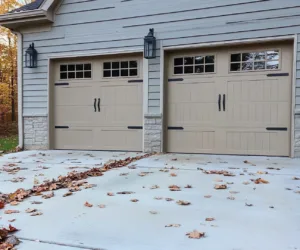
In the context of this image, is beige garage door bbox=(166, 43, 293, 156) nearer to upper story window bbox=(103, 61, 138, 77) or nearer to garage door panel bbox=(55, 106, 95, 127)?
upper story window bbox=(103, 61, 138, 77)

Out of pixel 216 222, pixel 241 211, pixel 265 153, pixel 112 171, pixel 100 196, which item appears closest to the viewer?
pixel 216 222

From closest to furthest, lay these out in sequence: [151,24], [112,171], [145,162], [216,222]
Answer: [216,222] < [112,171] < [145,162] < [151,24]

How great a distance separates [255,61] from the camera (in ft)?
18.6

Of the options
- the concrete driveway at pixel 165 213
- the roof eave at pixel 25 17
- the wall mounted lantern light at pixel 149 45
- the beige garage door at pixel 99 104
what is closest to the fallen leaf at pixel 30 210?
the concrete driveway at pixel 165 213

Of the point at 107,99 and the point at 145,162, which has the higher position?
the point at 107,99

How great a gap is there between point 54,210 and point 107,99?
4.24 metres

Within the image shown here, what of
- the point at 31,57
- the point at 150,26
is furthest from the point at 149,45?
the point at 31,57

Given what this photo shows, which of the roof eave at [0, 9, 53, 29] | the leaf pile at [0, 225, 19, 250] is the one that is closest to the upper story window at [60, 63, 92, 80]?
the roof eave at [0, 9, 53, 29]

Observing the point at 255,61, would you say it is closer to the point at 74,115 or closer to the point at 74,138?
the point at 74,115

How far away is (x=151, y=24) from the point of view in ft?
20.2

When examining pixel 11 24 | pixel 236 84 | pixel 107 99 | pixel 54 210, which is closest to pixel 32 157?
pixel 107 99

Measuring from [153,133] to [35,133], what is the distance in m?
2.77

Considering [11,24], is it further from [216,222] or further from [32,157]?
[216,222]

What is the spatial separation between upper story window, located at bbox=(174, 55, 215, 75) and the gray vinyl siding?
0.35m
